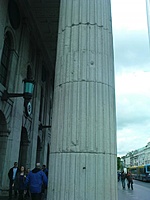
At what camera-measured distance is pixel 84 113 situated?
4.21 metres

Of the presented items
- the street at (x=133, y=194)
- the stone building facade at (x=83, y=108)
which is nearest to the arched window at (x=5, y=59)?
the stone building facade at (x=83, y=108)

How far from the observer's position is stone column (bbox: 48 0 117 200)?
388cm

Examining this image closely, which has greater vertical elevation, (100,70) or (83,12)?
(83,12)

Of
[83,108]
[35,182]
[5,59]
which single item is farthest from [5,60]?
→ [83,108]

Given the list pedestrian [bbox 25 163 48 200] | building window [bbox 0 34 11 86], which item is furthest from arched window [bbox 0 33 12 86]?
pedestrian [bbox 25 163 48 200]

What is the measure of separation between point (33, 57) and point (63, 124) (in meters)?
11.2

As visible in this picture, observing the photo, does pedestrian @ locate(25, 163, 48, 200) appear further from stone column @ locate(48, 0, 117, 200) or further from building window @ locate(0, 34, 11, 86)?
building window @ locate(0, 34, 11, 86)

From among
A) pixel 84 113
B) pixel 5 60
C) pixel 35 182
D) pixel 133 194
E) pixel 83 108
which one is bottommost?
pixel 133 194

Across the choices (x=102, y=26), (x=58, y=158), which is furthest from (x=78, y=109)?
(x=102, y=26)

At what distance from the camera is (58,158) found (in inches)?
163

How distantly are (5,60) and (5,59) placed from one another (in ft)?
0.18

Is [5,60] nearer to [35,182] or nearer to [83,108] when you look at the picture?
[35,182]

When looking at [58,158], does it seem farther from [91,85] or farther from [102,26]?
[102,26]

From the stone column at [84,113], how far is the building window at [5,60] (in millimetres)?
5895
